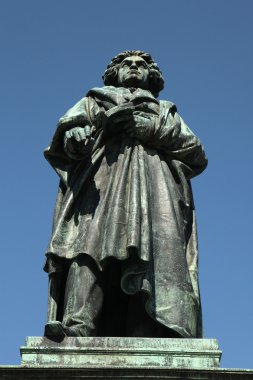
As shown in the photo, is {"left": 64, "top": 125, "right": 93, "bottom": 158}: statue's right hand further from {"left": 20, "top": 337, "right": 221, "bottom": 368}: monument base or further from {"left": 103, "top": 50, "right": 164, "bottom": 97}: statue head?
{"left": 20, "top": 337, "right": 221, "bottom": 368}: monument base

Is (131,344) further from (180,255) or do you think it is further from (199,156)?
(199,156)

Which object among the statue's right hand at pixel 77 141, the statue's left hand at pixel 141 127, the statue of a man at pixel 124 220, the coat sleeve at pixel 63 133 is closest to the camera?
the statue of a man at pixel 124 220

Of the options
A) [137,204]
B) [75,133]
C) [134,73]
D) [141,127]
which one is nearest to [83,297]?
[137,204]

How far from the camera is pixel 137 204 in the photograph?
1354 cm

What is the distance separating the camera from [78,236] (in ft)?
Result: 44.3

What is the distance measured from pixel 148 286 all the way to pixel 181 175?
2295 millimetres

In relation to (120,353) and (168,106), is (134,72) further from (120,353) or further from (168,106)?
(120,353)

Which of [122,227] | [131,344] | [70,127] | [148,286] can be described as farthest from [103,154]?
[131,344]

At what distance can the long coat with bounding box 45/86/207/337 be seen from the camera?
42.8 feet

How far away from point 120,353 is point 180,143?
401cm

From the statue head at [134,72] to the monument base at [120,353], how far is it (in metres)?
5.19

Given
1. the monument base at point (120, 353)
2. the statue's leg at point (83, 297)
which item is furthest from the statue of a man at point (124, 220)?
the monument base at point (120, 353)

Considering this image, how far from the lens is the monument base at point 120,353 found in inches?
463

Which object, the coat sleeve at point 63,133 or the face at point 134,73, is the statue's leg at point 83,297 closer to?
the coat sleeve at point 63,133
